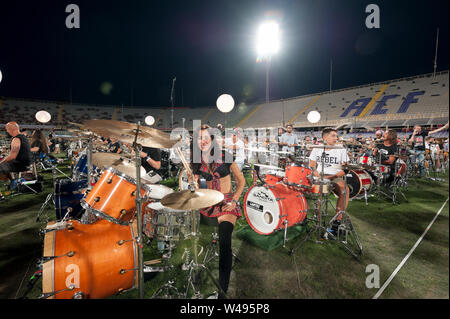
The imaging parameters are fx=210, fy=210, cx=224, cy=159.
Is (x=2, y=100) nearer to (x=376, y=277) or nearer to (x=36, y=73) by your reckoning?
(x=36, y=73)

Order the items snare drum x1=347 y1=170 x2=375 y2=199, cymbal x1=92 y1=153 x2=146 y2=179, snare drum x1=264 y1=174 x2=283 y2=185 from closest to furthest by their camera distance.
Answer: cymbal x1=92 y1=153 x2=146 y2=179, snare drum x1=264 y1=174 x2=283 y2=185, snare drum x1=347 y1=170 x2=375 y2=199

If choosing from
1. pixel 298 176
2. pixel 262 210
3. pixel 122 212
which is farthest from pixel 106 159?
pixel 298 176

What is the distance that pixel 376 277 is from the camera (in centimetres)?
248

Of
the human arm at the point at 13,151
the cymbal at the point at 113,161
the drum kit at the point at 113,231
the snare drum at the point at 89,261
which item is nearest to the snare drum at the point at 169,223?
the drum kit at the point at 113,231

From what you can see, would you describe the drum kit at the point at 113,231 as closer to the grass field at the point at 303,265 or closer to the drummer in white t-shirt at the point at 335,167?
the grass field at the point at 303,265

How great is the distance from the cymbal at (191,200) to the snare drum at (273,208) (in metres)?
1.69

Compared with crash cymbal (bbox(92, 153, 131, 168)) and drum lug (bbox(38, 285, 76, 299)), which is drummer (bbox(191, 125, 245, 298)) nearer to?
crash cymbal (bbox(92, 153, 131, 168))

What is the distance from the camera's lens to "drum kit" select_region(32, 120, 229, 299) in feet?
6.39

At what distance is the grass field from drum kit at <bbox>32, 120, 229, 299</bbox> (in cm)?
54

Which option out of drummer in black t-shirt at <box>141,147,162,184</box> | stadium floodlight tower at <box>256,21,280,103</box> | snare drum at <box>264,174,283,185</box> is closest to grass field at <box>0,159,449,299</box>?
snare drum at <box>264,174,283,185</box>

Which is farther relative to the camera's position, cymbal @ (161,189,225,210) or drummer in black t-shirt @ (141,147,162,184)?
drummer in black t-shirt @ (141,147,162,184)

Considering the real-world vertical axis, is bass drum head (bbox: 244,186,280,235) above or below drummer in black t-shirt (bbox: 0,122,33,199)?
below
